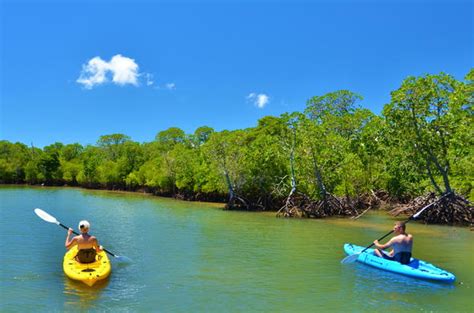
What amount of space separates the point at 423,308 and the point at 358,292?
1603mm

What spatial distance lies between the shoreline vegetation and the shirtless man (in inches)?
707

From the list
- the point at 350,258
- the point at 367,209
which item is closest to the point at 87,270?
the point at 350,258

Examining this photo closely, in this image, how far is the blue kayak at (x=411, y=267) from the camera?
10.8 meters

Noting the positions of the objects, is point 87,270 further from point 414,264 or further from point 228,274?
point 414,264

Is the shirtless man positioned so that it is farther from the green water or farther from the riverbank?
the riverbank

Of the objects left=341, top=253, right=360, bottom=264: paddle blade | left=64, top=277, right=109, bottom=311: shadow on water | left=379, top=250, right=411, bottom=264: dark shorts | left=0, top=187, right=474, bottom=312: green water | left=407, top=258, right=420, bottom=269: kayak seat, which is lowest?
left=64, top=277, right=109, bottom=311: shadow on water

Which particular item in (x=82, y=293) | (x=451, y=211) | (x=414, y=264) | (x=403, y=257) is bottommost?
(x=82, y=293)

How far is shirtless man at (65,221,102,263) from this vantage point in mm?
10941

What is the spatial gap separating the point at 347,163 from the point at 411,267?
18.2 metres

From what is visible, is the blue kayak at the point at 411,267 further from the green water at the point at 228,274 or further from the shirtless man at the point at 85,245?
the shirtless man at the point at 85,245

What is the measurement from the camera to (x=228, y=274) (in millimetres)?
11766

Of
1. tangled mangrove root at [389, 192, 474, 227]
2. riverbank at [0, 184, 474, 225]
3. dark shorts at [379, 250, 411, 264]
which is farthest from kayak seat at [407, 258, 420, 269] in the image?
tangled mangrove root at [389, 192, 474, 227]

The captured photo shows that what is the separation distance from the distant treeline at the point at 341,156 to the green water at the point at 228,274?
5689mm

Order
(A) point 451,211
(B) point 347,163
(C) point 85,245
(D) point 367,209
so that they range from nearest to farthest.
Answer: (C) point 85,245
(A) point 451,211
(D) point 367,209
(B) point 347,163
